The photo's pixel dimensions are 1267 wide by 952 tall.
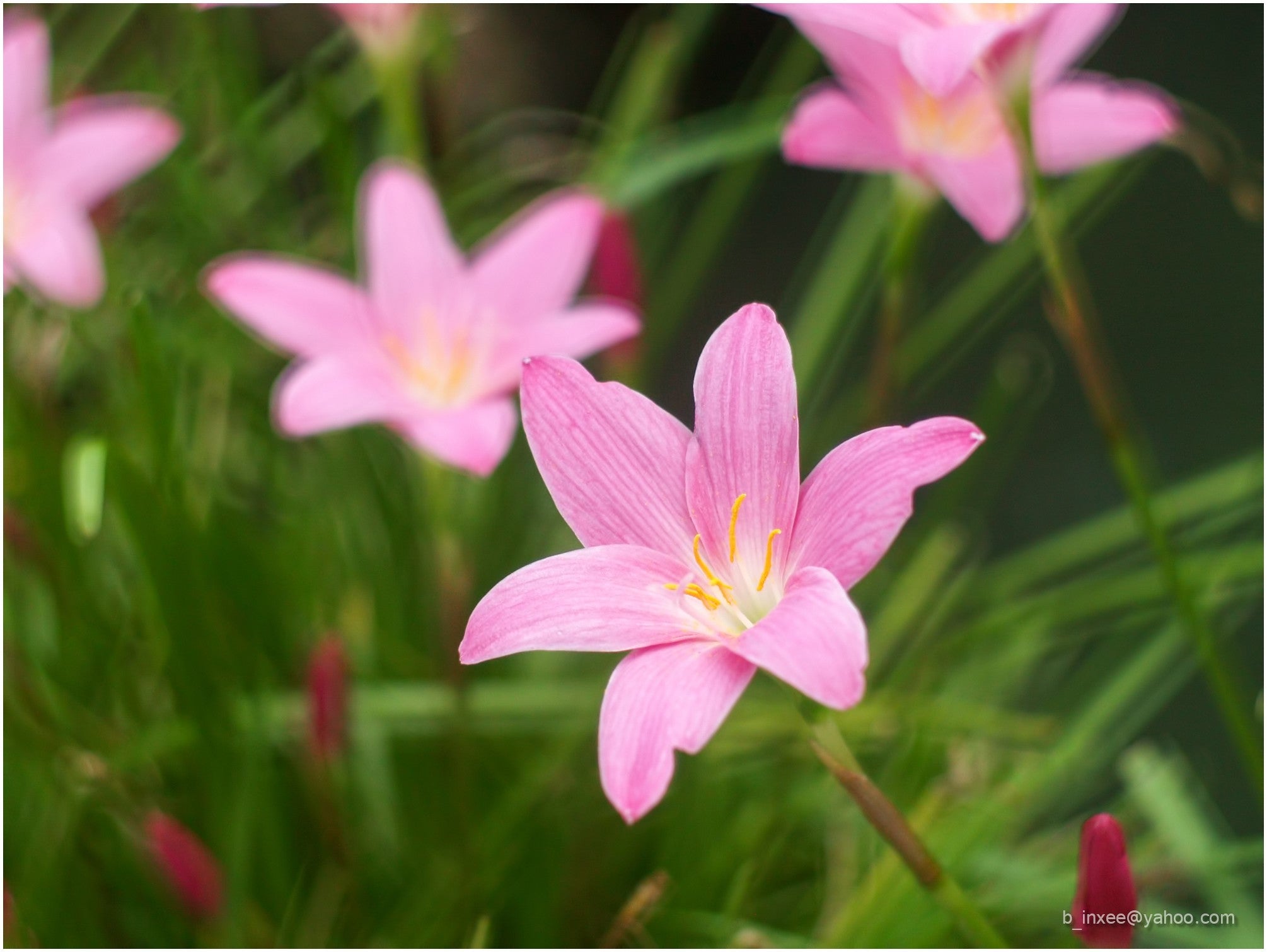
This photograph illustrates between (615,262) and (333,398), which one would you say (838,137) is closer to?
(615,262)

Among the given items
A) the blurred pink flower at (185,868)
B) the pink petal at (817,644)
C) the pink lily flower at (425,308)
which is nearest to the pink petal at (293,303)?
the pink lily flower at (425,308)

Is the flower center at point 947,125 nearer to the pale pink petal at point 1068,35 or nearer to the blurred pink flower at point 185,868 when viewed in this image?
the pale pink petal at point 1068,35

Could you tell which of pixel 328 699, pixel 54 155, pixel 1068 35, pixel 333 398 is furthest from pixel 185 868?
pixel 1068 35

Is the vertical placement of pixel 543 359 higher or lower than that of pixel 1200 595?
higher

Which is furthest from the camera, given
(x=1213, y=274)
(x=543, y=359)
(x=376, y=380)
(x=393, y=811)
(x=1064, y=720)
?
(x=1213, y=274)

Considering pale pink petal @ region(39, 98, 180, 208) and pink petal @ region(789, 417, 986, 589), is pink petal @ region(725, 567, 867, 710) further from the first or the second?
pale pink petal @ region(39, 98, 180, 208)

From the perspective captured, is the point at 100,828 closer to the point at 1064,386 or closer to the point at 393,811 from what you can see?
the point at 393,811

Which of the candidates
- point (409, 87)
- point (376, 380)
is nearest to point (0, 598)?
point (376, 380)
